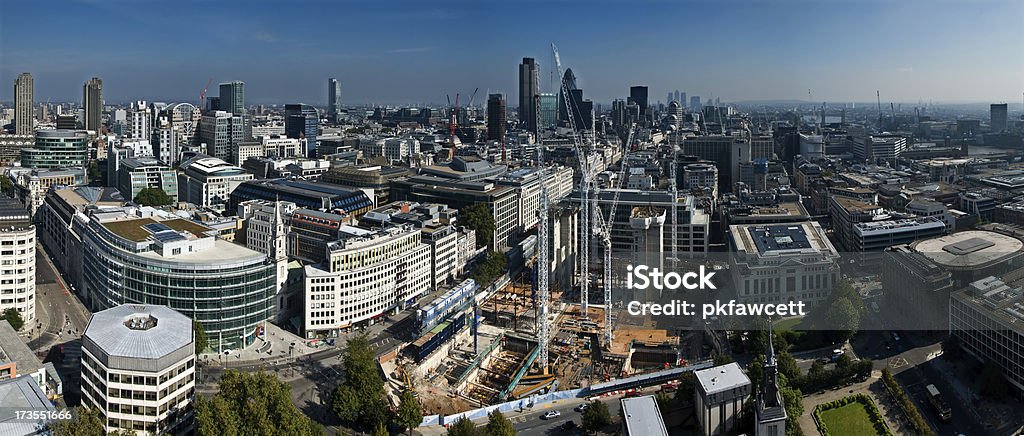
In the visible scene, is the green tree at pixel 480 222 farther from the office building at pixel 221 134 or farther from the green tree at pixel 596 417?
the office building at pixel 221 134

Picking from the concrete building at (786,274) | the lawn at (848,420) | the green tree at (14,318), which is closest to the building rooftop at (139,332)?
the green tree at (14,318)

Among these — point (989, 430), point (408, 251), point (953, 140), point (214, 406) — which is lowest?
point (989, 430)

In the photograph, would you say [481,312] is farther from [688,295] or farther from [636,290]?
[688,295]

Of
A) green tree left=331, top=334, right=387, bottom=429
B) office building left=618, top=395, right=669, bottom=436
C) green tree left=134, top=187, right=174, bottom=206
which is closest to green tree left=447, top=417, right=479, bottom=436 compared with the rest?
green tree left=331, top=334, right=387, bottom=429

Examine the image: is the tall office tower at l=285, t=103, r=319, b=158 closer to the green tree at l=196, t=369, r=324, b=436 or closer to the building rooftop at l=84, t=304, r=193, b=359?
the building rooftop at l=84, t=304, r=193, b=359

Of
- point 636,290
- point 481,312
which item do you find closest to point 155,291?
point 481,312

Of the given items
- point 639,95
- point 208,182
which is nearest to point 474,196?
point 208,182
